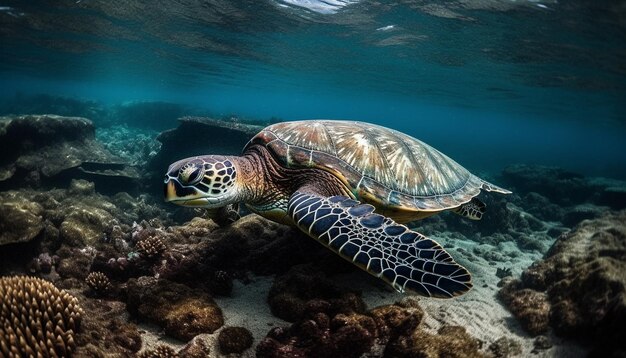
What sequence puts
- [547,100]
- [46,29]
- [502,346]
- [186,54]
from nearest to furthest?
1. [502,346]
2. [46,29]
3. [186,54]
4. [547,100]

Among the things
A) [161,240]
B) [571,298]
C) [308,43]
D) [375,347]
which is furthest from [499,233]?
[308,43]

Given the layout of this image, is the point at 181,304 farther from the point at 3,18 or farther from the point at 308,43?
the point at 3,18

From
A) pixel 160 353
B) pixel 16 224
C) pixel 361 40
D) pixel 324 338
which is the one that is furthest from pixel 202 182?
pixel 361 40

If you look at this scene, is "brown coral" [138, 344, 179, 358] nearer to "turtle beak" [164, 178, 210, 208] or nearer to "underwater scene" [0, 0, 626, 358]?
"underwater scene" [0, 0, 626, 358]

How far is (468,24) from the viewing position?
1391 centimetres

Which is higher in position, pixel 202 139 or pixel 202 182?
pixel 202 182

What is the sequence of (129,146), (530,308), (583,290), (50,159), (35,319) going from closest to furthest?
1. (35,319)
2. (583,290)
3. (530,308)
4. (50,159)
5. (129,146)

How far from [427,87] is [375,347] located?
32.6 m

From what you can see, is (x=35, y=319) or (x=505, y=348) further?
(x=505, y=348)

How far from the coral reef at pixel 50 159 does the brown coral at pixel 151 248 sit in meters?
8.31

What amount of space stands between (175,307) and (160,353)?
1.61 feet

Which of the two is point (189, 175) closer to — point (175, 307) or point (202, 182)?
point (202, 182)

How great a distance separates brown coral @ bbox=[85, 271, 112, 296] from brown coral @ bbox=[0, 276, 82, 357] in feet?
2.71

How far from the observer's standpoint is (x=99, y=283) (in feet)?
12.3
